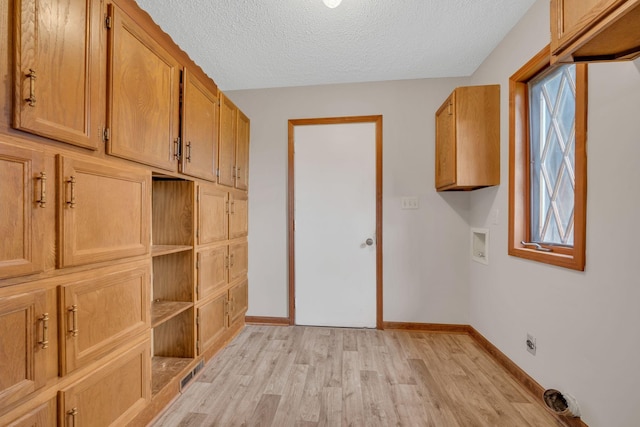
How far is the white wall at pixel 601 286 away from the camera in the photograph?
3.99 feet

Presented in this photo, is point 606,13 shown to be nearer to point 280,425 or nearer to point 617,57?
point 617,57

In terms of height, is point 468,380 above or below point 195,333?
below

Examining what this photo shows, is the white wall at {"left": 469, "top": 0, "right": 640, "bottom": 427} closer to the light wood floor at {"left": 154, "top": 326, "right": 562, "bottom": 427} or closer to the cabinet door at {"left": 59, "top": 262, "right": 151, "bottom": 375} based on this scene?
the light wood floor at {"left": 154, "top": 326, "right": 562, "bottom": 427}

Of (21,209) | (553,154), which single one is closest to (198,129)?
(21,209)

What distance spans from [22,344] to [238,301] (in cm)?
186

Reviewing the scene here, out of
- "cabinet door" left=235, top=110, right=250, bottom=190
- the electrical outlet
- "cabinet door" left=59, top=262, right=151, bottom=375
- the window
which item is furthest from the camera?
"cabinet door" left=235, top=110, right=250, bottom=190

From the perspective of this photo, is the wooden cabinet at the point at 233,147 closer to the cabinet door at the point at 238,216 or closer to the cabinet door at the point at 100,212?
the cabinet door at the point at 238,216

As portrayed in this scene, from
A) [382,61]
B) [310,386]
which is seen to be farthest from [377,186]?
[310,386]

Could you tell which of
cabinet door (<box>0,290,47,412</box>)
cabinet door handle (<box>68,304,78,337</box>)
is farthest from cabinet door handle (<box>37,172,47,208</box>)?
cabinet door handle (<box>68,304,78,337</box>)

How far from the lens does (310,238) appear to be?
9.75 ft

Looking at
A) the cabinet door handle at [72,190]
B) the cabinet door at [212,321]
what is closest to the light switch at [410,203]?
the cabinet door at [212,321]

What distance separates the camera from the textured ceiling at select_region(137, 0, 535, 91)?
1876mm

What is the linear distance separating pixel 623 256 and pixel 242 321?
2820mm

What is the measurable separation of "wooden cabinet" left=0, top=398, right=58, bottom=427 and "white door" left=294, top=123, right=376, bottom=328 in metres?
2.07
